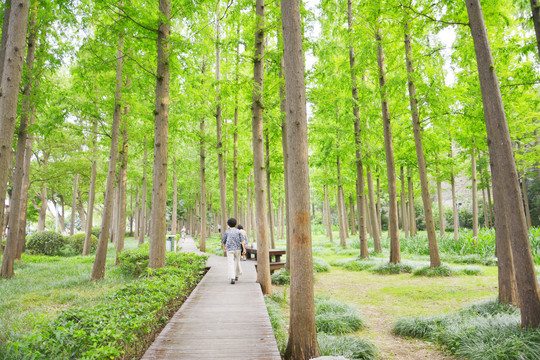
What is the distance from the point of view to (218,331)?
465cm

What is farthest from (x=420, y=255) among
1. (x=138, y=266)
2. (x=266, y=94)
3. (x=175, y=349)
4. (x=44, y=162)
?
(x=44, y=162)

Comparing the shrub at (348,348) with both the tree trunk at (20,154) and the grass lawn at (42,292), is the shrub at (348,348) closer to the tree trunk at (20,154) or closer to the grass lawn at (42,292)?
the grass lawn at (42,292)

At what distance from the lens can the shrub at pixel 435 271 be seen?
34.5ft

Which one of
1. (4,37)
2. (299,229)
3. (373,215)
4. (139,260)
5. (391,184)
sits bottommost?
(139,260)

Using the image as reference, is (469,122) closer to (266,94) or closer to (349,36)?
(349,36)

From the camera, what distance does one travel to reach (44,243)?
18.7m

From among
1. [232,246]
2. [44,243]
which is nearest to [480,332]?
[232,246]

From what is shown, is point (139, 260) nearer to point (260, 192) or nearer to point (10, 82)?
point (260, 192)

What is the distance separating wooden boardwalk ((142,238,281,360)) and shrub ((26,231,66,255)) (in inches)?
656

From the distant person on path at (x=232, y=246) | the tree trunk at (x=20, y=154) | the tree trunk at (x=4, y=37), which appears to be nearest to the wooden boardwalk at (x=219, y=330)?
the distant person on path at (x=232, y=246)

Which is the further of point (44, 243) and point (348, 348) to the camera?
point (44, 243)

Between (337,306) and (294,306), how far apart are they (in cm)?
306

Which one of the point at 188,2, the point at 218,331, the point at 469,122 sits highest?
the point at 188,2

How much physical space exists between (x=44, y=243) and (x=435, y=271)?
21436 mm
